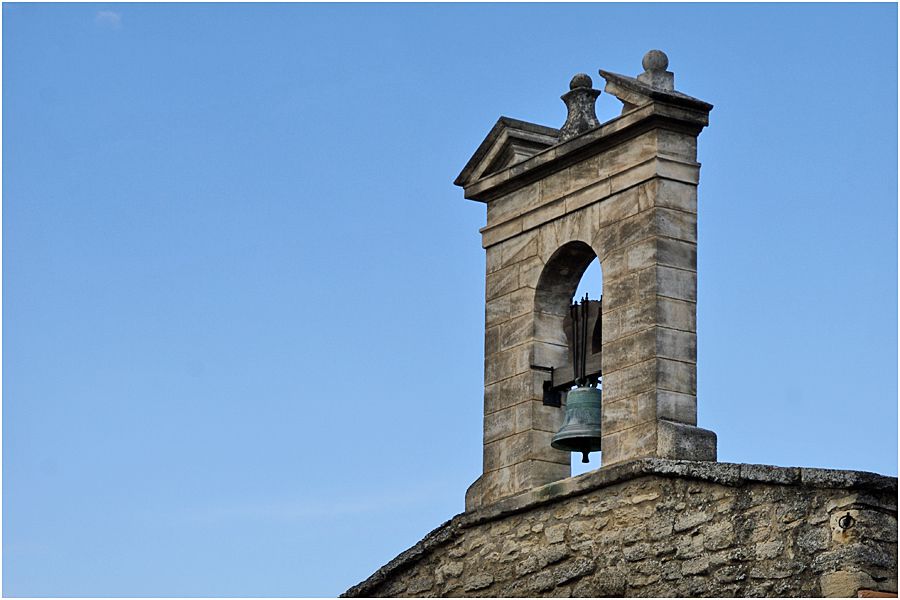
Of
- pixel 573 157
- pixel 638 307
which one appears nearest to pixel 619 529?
pixel 638 307

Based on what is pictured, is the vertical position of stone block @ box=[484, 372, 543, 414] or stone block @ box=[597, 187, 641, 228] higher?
stone block @ box=[597, 187, 641, 228]

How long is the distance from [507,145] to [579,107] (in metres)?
0.53

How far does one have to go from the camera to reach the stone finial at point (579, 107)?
47.2 feet

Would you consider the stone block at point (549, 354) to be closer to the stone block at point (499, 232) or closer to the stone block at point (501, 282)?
the stone block at point (501, 282)

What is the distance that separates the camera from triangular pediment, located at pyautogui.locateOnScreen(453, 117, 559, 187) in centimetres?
1473

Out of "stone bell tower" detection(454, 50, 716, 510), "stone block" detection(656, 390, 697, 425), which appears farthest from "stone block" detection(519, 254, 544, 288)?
"stone block" detection(656, 390, 697, 425)

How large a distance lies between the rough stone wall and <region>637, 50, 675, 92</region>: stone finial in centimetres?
213

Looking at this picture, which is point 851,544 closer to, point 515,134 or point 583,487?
point 583,487

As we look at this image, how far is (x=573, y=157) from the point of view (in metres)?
14.3

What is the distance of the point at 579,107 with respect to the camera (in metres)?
14.5

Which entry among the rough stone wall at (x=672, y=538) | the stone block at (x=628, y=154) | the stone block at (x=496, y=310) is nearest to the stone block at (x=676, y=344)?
the rough stone wall at (x=672, y=538)

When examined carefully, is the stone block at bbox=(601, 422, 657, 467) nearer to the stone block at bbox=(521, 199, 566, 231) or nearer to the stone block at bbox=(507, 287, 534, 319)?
the stone block at bbox=(507, 287, 534, 319)

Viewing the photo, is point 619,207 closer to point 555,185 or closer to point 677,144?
point 677,144

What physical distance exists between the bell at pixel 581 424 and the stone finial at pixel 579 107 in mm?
1478
